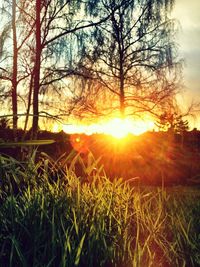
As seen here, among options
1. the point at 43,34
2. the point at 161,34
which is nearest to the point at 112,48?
the point at 161,34

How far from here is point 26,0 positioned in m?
12.9

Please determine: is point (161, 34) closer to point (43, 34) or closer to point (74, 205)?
point (43, 34)

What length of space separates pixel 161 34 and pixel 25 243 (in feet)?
50.0

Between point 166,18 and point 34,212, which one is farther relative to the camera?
point 166,18

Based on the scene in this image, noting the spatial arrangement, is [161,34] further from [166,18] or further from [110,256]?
[110,256]

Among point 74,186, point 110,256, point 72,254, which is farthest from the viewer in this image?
point 74,186

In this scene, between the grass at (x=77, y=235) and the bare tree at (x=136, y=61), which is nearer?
the grass at (x=77, y=235)

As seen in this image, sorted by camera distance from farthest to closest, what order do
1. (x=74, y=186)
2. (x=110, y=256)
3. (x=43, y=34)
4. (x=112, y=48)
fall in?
(x=112, y=48), (x=43, y=34), (x=74, y=186), (x=110, y=256)

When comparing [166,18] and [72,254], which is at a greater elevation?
[166,18]

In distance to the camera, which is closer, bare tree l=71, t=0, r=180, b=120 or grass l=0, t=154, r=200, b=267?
grass l=0, t=154, r=200, b=267

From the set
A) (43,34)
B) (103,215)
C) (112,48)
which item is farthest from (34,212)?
(112,48)

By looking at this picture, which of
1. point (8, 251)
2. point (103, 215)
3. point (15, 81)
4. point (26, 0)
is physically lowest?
point (8, 251)

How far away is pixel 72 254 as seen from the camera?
164cm

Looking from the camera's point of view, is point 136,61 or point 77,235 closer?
point 77,235
